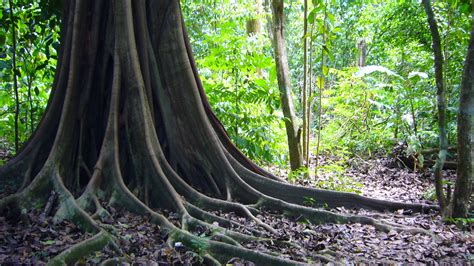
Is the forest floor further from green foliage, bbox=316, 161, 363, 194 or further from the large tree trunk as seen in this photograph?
green foliage, bbox=316, 161, 363, 194

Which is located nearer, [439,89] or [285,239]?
[285,239]

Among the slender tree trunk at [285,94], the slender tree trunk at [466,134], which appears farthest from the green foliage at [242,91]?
the slender tree trunk at [466,134]

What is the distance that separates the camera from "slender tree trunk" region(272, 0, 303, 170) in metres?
7.11

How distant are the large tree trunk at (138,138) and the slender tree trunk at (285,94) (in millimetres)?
1897

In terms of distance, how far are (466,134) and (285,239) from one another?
2011 mm

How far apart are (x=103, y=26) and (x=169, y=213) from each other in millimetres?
2372

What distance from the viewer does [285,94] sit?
283 inches

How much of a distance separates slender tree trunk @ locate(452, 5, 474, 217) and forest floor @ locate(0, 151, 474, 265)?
0.35 metres

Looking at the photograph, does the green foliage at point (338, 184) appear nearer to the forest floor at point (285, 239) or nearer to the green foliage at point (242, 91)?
the green foliage at point (242, 91)

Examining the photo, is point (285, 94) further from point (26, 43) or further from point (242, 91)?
point (26, 43)

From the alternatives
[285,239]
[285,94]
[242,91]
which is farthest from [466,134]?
[242,91]

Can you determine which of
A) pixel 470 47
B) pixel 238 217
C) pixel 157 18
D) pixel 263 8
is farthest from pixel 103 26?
pixel 263 8

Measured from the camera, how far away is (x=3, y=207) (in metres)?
3.89

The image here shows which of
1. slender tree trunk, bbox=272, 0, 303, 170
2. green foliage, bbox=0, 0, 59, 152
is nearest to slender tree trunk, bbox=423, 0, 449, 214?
slender tree trunk, bbox=272, 0, 303, 170
